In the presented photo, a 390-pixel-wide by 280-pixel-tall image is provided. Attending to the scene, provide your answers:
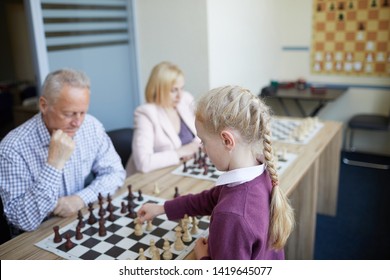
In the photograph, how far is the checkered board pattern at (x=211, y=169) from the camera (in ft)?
6.57

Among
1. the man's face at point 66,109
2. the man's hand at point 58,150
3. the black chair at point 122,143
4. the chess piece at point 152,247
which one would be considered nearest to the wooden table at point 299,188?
the chess piece at point 152,247

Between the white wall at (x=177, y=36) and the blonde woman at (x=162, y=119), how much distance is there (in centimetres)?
92

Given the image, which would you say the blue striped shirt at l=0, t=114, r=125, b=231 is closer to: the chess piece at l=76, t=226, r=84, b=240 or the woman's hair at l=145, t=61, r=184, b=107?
the chess piece at l=76, t=226, r=84, b=240

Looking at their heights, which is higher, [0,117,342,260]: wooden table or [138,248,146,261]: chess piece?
[138,248,146,261]: chess piece

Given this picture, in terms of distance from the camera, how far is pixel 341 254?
8.79ft

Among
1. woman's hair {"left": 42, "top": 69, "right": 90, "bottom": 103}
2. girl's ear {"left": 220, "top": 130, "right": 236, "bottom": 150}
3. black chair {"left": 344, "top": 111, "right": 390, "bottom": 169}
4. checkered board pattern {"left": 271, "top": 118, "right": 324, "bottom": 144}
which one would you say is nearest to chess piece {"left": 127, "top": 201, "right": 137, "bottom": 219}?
woman's hair {"left": 42, "top": 69, "right": 90, "bottom": 103}

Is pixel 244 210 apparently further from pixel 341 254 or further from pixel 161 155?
pixel 341 254

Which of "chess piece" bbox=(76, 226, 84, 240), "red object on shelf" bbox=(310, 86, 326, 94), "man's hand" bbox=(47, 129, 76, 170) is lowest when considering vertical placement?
"chess piece" bbox=(76, 226, 84, 240)

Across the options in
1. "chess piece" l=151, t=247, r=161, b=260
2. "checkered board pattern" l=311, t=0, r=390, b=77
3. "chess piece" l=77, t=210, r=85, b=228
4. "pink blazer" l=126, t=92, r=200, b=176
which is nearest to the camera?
"chess piece" l=151, t=247, r=161, b=260

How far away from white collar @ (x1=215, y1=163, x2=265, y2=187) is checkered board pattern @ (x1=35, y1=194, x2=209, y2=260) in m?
0.34

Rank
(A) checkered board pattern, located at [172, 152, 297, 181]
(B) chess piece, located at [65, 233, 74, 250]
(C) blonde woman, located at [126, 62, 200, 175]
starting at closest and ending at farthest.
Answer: (B) chess piece, located at [65, 233, 74, 250] → (A) checkered board pattern, located at [172, 152, 297, 181] → (C) blonde woman, located at [126, 62, 200, 175]

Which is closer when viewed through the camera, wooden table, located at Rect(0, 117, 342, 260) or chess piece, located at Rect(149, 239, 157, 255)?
chess piece, located at Rect(149, 239, 157, 255)

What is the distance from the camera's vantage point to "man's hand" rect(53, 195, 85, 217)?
1592mm
